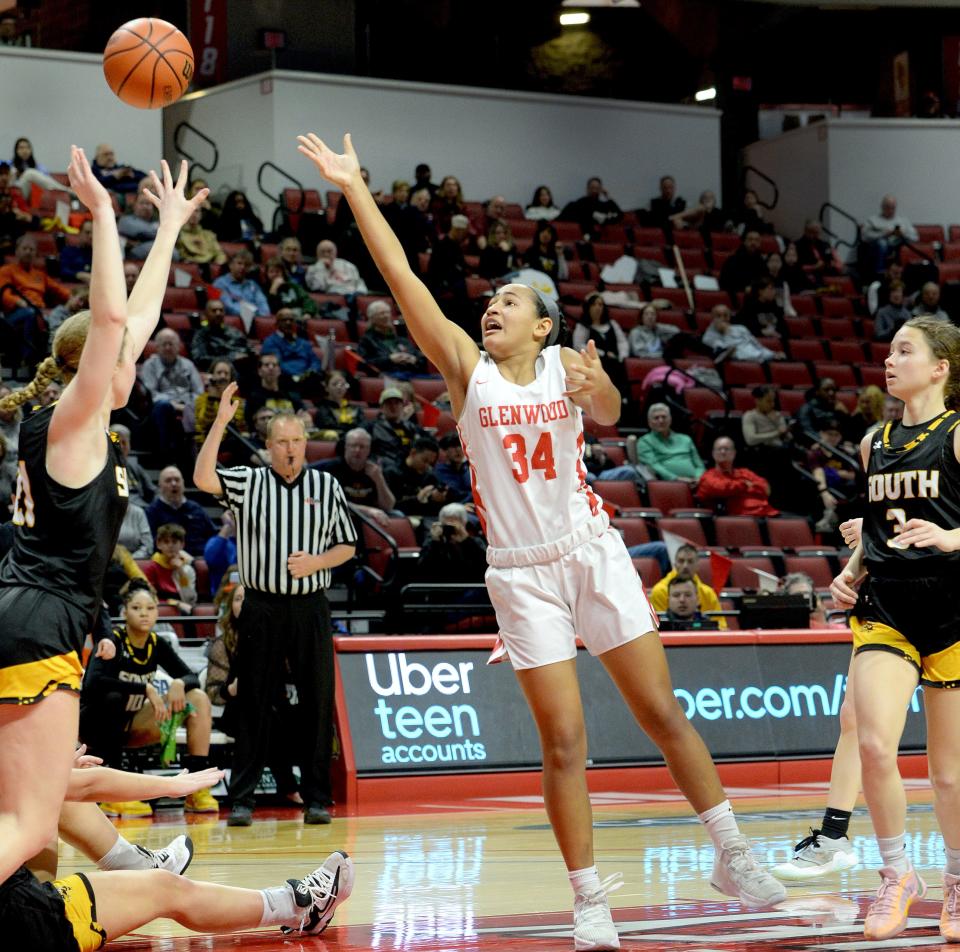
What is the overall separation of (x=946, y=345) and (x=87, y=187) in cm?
271

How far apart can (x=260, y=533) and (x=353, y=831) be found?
5.49 ft

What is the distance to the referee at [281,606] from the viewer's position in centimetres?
860

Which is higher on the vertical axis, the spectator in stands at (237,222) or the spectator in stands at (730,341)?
the spectator in stands at (237,222)

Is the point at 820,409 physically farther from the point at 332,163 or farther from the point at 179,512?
the point at 332,163

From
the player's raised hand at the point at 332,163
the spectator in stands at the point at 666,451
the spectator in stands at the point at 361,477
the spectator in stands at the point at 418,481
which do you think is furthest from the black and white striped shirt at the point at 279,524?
the spectator in stands at the point at 666,451

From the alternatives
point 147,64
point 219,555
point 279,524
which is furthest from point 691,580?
point 147,64

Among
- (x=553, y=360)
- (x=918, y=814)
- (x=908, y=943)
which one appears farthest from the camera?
(x=918, y=814)

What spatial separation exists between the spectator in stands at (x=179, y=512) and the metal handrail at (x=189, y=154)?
898 cm

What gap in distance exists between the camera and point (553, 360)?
16.1 feet

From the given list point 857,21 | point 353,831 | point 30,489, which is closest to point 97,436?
point 30,489

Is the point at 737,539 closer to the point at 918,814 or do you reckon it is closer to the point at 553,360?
the point at 918,814

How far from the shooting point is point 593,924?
4297 mm

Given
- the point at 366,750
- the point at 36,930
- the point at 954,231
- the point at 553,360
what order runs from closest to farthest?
the point at 36,930 → the point at 553,360 → the point at 366,750 → the point at 954,231

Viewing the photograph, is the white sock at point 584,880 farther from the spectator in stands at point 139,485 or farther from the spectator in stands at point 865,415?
the spectator in stands at point 865,415
